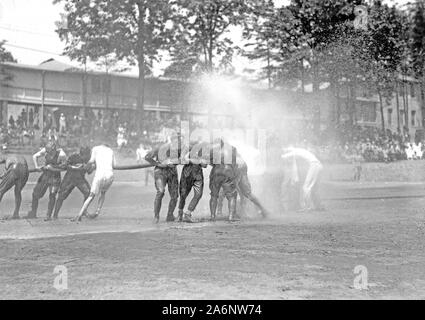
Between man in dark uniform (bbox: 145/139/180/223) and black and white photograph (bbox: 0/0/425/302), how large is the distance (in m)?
0.03

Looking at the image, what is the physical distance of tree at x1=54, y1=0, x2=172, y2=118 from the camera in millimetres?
32812

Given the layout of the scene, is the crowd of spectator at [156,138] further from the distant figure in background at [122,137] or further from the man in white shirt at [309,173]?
the man in white shirt at [309,173]

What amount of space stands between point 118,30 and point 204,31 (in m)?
5.54

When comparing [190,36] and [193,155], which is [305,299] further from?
[190,36]

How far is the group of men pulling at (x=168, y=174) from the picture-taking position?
38.7 feet

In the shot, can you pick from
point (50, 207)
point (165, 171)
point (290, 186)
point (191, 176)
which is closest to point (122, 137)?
point (290, 186)

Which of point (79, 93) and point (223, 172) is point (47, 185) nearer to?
point (223, 172)

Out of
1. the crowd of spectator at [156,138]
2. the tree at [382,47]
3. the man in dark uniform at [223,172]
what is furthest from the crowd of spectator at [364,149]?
the man in dark uniform at [223,172]

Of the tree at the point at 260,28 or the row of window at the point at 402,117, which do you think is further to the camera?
the row of window at the point at 402,117

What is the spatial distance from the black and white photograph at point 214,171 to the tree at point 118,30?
0.36 feet

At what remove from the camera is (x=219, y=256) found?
7.62m

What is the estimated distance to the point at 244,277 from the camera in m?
6.27
